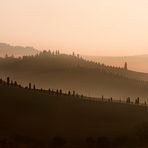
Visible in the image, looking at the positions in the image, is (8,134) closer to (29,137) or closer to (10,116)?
(29,137)

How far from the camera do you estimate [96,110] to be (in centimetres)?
11650

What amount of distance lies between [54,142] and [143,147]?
1502cm

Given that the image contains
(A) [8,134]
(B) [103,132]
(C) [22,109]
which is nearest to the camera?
(A) [8,134]

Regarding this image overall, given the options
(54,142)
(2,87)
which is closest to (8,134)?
(54,142)

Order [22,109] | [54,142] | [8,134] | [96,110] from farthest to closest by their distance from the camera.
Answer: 1. [96,110]
2. [22,109]
3. [8,134]
4. [54,142]

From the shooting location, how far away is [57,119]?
106 m

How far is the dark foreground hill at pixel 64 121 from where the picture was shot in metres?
88.3

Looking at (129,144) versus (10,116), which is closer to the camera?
(129,144)

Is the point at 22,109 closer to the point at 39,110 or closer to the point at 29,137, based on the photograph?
the point at 39,110

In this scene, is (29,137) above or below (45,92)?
below

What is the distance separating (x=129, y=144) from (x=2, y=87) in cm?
3734

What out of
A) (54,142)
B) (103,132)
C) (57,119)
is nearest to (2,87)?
(57,119)

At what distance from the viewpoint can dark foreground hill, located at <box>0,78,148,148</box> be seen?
88312mm

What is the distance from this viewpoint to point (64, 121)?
105 m
